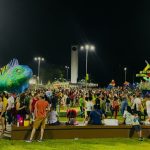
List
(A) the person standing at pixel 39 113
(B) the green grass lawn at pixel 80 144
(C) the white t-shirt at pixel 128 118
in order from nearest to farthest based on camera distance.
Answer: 1. (B) the green grass lawn at pixel 80 144
2. (A) the person standing at pixel 39 113
3. (C) the white t-shirt at pixel 128 118

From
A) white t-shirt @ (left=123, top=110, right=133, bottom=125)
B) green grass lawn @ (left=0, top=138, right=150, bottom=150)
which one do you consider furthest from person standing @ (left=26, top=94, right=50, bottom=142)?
white t-shirt @ (left=123, top=110, right=133, bottom=125)

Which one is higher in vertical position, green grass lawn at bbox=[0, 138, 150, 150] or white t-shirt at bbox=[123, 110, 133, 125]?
white t-shirt at bbox=[123, 110, 133, 125]

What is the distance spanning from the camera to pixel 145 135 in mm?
18547

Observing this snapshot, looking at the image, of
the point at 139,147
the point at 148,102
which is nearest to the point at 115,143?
the point at 139,147

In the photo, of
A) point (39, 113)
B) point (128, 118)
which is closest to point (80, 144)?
point (39, 113)

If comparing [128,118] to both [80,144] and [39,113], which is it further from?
[39,113]

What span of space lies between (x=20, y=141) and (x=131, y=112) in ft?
18.4

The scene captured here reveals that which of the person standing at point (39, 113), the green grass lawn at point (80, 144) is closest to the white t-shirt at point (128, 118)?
the green grass lawn at point (80, 144)

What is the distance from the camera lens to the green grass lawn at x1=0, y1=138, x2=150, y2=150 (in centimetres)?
1505

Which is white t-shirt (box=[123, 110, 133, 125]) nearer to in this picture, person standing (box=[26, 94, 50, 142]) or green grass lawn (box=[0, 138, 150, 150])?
green grass lawn (box=[0, 138, 150, 150])

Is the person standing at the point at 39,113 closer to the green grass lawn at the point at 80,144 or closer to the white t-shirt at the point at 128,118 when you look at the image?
the green grass lawn at the point at 80,144

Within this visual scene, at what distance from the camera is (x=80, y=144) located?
16062mm

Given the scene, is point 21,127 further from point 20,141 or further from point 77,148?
point 77,148

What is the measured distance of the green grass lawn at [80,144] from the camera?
49.4 ft
